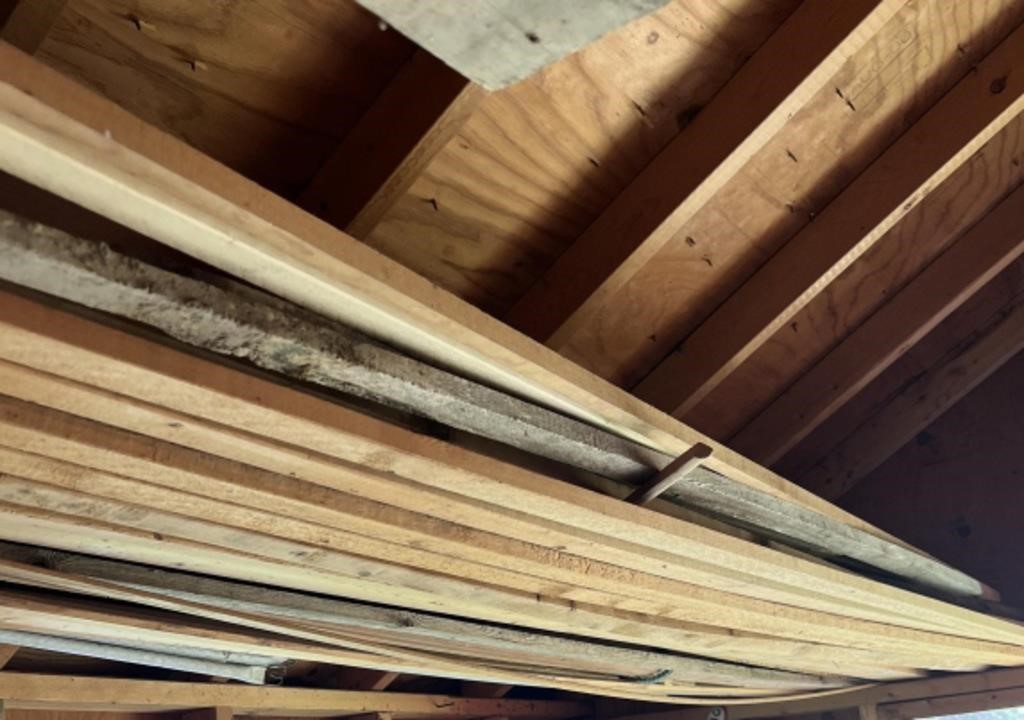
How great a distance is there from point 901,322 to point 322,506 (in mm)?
1726

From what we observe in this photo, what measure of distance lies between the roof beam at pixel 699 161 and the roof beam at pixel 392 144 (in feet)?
1.55

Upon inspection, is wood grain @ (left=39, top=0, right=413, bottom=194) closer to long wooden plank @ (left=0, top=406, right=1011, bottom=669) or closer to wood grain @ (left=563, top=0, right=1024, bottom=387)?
long wooden plank @ (left=0, top=406, right=1011, bottom=669)

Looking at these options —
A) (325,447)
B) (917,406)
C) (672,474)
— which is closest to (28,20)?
(325,447)

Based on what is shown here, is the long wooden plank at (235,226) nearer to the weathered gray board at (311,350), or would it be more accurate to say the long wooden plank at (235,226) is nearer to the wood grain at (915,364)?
the weathered gray board at (311,350)

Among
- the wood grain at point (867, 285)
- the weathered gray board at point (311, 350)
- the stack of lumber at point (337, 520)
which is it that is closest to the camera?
the weathered gray board at point (311, 350)

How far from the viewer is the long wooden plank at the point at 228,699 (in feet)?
9.95

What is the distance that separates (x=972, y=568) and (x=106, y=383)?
3.06 m

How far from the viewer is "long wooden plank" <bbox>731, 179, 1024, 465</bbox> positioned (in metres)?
2.52

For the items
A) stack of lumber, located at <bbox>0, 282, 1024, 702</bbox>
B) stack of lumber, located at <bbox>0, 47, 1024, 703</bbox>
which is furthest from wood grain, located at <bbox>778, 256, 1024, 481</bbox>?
stack of lumber, located at <bbox>0, 282, 1024, 702</bbox>

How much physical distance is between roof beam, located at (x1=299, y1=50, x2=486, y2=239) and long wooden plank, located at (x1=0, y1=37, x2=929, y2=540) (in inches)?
12.9

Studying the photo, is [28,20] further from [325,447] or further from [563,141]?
[563,141]

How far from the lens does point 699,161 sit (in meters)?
1.82

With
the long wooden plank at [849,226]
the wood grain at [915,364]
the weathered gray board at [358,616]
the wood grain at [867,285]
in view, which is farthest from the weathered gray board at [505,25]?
the wood grain at [915,364]

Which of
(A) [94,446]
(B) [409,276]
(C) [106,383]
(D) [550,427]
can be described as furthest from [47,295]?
(D) [550,427]
